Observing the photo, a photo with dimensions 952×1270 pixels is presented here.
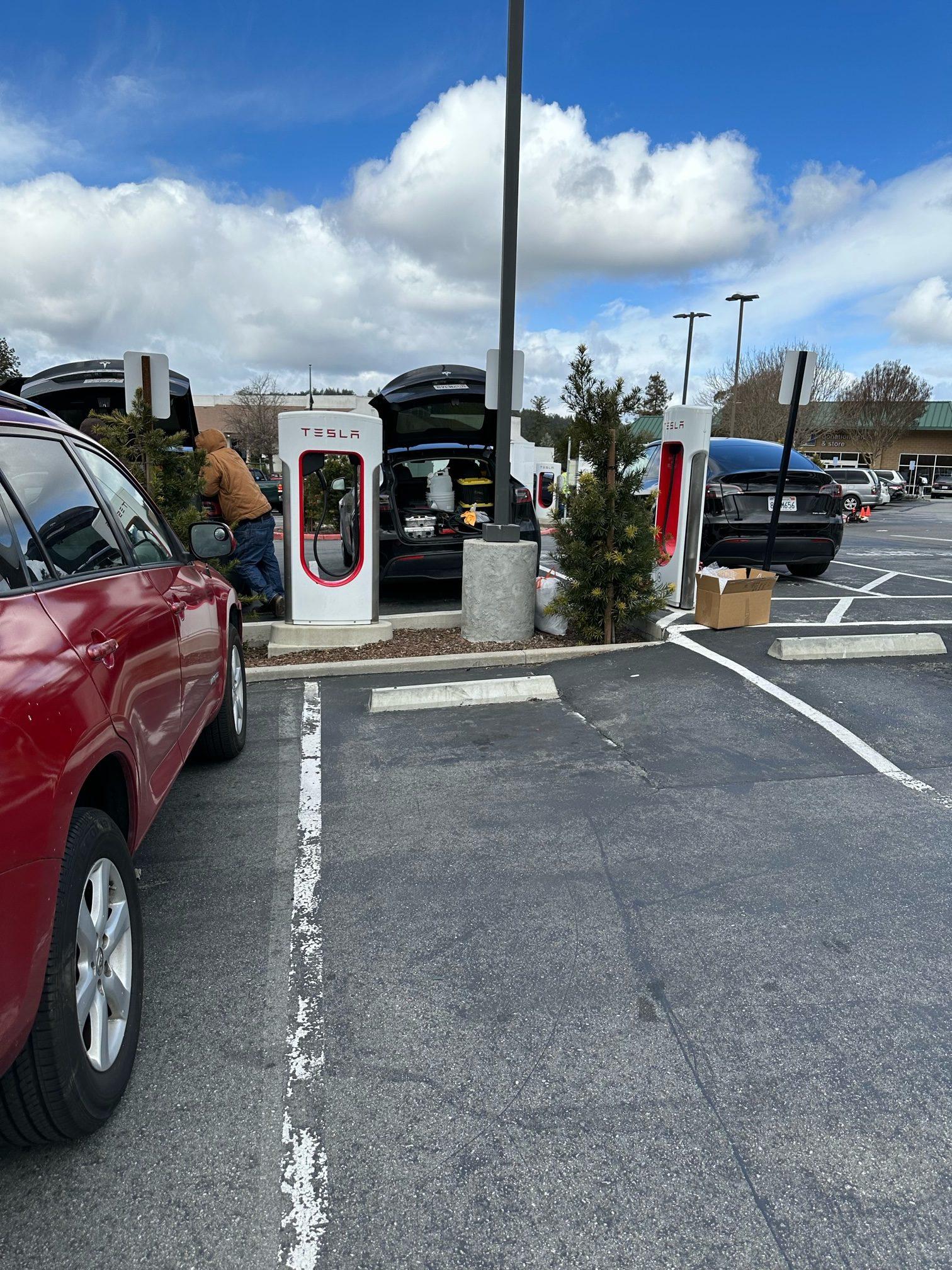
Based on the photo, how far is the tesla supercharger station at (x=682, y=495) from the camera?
842 cm

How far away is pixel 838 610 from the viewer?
29.4 feet

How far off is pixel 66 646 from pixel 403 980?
1.50 metres

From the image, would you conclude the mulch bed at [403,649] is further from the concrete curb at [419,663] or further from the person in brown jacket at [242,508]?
the person in brown jacket at [242,508]

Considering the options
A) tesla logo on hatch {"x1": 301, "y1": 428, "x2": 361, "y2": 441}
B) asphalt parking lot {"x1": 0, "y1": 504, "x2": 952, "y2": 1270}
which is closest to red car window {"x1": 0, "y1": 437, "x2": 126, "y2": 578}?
asphalt parking lot {"x1": 0, "y1": 504, "x2": 952, "y2": 1270}

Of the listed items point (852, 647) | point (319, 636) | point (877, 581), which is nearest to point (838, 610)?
point (852, 647)

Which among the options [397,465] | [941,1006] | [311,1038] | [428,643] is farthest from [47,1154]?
[397,465]

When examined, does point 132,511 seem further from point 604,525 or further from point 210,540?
point 604,525

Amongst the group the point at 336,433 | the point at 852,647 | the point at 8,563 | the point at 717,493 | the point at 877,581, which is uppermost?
the point at 336,433

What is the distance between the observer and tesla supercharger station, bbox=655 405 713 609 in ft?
27.6

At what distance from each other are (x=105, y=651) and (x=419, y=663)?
4.77 m

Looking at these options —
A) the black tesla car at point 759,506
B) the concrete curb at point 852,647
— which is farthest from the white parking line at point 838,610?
the concrete curb at point 852,647

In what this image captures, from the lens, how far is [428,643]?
7.69 m

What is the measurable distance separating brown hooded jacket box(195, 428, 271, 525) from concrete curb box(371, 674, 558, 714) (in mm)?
2808

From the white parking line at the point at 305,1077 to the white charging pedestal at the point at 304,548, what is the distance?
377 cm
